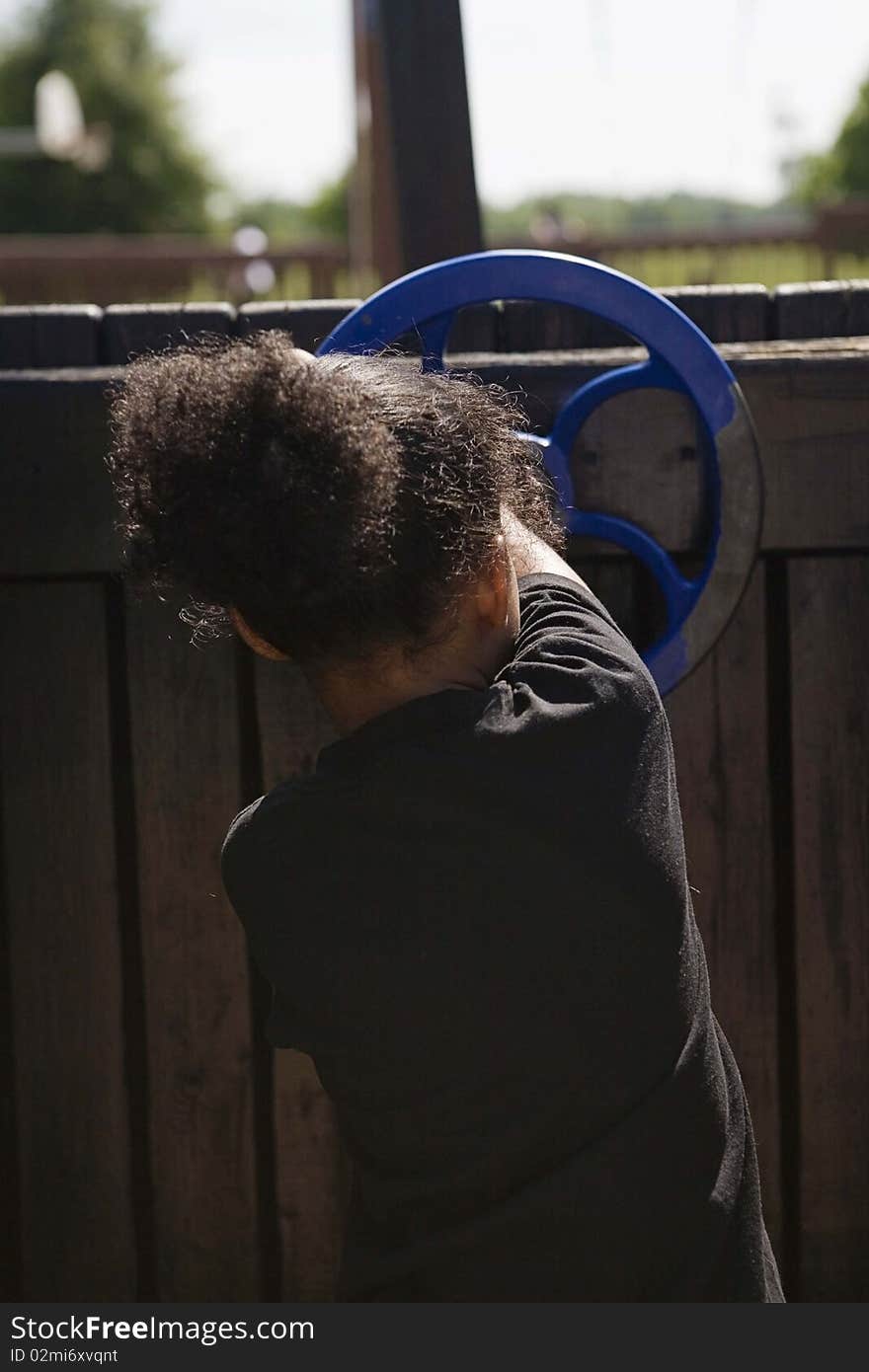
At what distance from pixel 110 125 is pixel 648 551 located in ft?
136

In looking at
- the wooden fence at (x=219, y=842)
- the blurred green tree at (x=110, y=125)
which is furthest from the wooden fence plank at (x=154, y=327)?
the blurred green tree at (x=110, y=125)

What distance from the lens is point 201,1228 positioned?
174cm

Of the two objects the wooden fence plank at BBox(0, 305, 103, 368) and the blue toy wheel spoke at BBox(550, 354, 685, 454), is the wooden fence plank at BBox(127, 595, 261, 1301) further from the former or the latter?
the blue toy wheel spoke at BBox(550, 354, 685, 454)

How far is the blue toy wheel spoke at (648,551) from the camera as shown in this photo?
1.62 meters

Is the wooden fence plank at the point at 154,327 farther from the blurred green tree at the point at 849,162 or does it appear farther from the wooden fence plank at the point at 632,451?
the blurred green tree at the point at 849,162

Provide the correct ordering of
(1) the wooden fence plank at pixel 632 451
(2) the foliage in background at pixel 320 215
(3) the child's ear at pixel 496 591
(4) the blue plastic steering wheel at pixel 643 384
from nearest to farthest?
(3) the child's ear at pixel 496 591 → (4) the blue plastic steering wheel at pixel 643 384 → (1) the wooden fence plank at pixel 632 451 → (2) the foliage in background at pixel 320 215

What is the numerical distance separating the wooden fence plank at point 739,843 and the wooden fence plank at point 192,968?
52 centimetres

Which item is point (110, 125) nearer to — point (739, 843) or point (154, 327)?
Answer: point (154, 327)

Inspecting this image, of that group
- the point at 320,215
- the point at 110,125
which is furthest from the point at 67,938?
the point at 320,215

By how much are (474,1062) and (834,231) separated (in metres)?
12.4

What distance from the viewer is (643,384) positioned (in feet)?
5.24

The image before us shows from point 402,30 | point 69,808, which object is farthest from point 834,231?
point 69,808

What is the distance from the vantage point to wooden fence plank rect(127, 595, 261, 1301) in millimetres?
1707

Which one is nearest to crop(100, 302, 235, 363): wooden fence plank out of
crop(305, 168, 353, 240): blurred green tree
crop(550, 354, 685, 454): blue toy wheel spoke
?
crop(550, 354, 685, 454): blue toy wheel spoke
